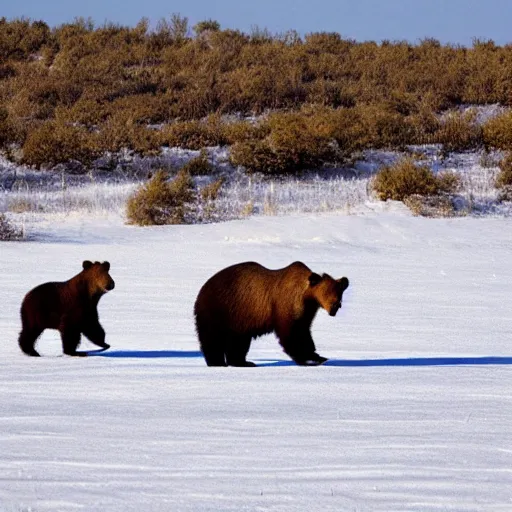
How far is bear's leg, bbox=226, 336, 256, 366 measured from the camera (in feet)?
23.5

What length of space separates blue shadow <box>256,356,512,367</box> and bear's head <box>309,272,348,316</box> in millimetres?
387

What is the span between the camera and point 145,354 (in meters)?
7.57

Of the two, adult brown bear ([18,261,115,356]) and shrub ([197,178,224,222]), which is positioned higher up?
shrub ([197,178,224,222])

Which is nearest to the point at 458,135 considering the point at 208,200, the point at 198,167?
the point at 198,167

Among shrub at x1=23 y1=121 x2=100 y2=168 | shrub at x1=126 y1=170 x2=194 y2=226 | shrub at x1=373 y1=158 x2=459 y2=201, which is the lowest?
shrub at x1=126 y1=170 x2=194 y2=226

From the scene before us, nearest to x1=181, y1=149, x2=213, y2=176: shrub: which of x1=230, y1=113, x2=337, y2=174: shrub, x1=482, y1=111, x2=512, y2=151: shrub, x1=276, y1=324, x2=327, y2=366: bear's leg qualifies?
x1=230, y1=113, x2=337, y2=174: shrub

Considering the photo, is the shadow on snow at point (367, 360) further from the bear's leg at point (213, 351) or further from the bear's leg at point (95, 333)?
the bear's leg at point (213, 351)

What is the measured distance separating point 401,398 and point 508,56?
29.4 metres

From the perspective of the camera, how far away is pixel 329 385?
599 cm

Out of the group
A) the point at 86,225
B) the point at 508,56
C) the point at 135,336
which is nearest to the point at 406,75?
the point at 508,56

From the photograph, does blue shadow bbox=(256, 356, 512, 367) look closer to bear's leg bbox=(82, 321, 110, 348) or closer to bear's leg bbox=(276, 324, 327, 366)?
bear's leg bbox=(276, 324, 327, 366)

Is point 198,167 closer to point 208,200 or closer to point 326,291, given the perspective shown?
point 208,200

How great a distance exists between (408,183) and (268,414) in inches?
605

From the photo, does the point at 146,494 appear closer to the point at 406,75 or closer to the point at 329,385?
the point at 329,385
